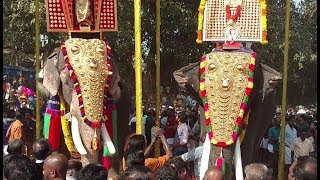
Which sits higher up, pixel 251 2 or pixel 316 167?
pixel 251 2

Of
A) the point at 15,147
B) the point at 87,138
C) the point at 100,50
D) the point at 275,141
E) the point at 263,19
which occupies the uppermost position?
the point at 263,19

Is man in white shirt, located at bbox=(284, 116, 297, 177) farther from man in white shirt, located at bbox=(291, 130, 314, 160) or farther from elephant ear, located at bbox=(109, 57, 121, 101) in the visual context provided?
elephant ear, located at bbox=(109, 57, 121, 101)

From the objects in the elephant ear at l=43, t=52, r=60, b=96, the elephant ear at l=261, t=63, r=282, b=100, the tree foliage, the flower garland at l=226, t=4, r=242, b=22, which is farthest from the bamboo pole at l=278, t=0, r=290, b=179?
the tree foliage

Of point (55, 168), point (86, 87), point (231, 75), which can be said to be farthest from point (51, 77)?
point (55, 168)

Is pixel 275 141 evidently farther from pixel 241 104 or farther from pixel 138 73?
pixel 241 104

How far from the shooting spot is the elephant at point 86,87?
20.1ft

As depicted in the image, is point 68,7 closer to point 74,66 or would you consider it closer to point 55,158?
point 74,66

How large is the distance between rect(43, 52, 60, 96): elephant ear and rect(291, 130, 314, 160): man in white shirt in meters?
3.90

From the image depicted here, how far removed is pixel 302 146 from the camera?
884 cm

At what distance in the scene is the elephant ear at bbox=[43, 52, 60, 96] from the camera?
651 cm

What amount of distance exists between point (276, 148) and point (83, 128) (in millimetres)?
4232

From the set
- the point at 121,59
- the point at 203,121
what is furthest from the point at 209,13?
the point at 121,59

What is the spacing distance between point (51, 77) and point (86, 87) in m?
0.55

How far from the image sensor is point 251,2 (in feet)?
21.4
